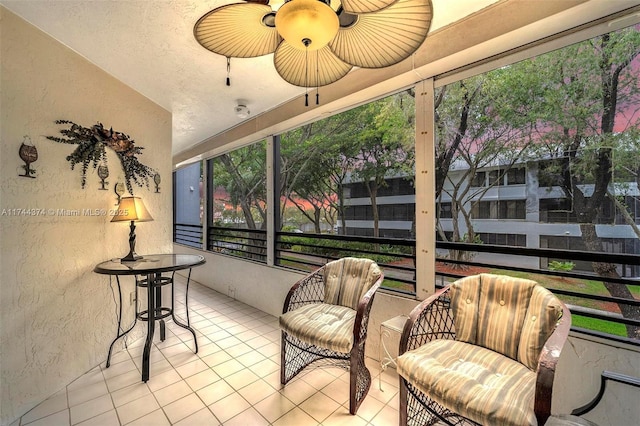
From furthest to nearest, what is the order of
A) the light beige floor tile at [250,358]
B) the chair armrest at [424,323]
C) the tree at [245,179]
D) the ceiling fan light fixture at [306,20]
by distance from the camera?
the tree at [245,179] → the light beige floor tile at [250,358] → the chair armrest at [424,323] → the ceiling fan light fixture at [306,20]

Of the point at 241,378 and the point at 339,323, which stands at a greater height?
the point at 339,323

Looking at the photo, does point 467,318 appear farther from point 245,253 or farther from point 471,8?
point 245,253

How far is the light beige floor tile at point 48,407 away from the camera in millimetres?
1651

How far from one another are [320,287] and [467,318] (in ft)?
5.46

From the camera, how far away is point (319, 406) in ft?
5.74

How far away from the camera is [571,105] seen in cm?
169

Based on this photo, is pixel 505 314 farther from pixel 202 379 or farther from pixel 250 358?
pixel 202 379

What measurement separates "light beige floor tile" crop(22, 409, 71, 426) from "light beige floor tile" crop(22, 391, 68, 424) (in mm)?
32

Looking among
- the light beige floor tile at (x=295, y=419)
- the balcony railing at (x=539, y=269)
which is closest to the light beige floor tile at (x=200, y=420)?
the light beige floor tile at (x=295, y=419)

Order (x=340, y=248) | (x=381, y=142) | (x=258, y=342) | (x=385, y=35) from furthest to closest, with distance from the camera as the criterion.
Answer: (x=381, y=142)
(x=340, y=248)
(x=258, y=342)
(x=385, y=35)

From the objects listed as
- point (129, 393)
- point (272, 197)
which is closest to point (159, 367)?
point (129, 393)

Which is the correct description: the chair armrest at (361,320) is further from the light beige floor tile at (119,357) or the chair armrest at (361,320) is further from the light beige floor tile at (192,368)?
the light beige floor tile at (119,357)

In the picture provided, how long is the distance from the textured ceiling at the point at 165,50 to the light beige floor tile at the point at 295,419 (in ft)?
8.21

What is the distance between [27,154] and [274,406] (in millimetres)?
2306
